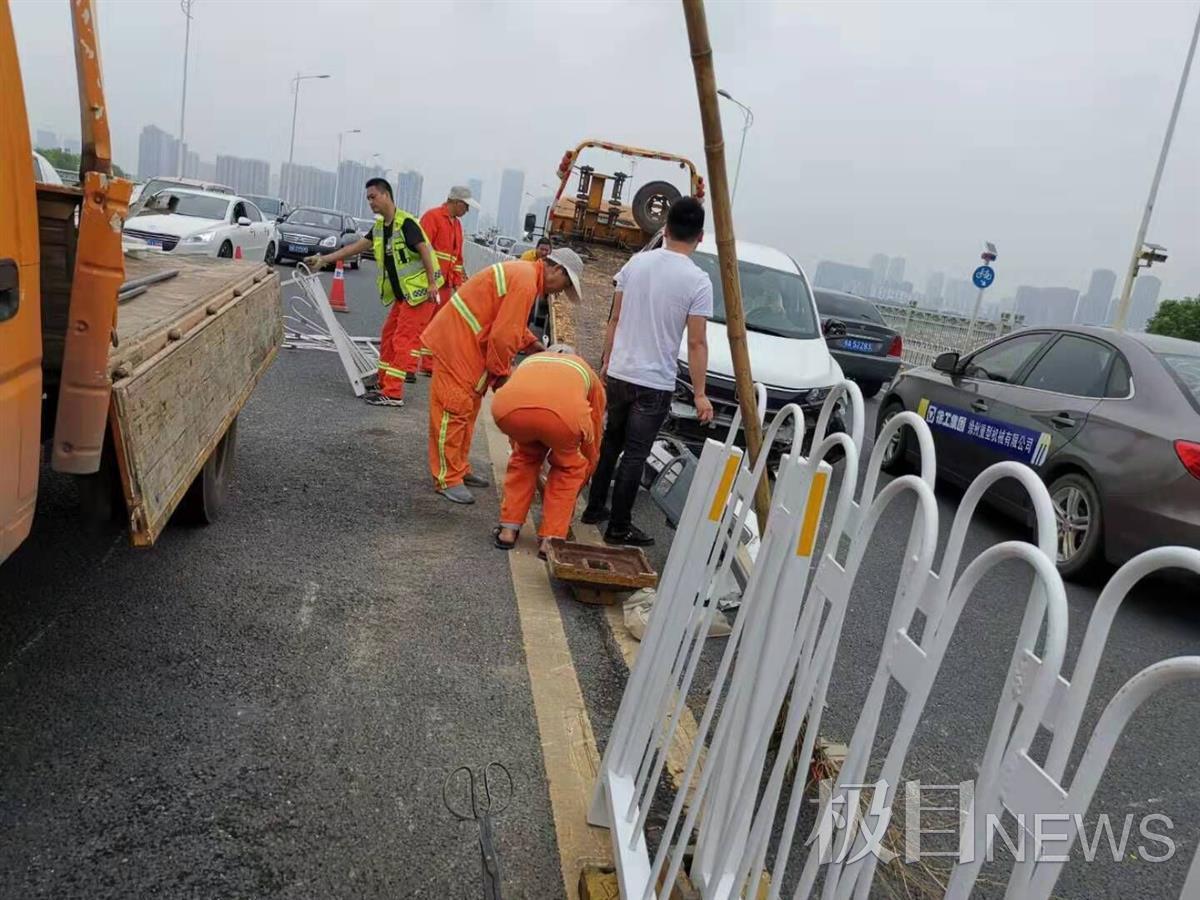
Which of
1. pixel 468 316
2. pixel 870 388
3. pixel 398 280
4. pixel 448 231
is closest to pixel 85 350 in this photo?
pixel 468 316

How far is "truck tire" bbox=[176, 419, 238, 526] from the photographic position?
438 centimetres

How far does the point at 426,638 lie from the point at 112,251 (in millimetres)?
1850

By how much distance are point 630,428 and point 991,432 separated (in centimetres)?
329

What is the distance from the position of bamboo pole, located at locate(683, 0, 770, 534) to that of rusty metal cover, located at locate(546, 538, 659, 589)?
1.39 meters

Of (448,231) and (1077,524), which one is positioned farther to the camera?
(448,231)

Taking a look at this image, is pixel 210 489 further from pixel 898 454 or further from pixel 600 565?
pixel 898 454

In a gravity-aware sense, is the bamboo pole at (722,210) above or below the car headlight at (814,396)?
above

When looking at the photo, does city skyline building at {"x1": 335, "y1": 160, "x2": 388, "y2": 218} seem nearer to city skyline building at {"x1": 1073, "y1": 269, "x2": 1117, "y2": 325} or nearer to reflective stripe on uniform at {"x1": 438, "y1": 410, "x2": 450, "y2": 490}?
city skyline building at {"x1": 1073, "y1": 269, "x2": 1117, "y2": 325}

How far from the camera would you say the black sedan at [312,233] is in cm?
2236

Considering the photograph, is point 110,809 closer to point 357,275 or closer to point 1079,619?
point 1079,619

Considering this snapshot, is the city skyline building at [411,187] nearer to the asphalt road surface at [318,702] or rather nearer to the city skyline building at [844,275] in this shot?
the city skyline building at [844,275]

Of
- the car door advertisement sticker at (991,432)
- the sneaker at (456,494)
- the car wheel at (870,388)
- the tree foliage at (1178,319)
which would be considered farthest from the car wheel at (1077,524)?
the tree foliage at (1178,319)

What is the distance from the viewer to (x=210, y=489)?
178 inches

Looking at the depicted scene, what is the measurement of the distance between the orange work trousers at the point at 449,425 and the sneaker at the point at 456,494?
0.03 m
